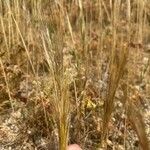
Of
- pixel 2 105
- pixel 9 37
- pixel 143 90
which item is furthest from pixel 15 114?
pixel 143 90

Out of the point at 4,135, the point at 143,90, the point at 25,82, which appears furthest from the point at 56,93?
the point at 143,90

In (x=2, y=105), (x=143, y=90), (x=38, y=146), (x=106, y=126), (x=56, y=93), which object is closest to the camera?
(x=56, y=93)

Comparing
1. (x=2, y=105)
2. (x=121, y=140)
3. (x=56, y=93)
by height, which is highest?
(x=56, y=93)

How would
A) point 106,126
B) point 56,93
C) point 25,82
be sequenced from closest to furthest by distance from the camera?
point 56,93 → point 106,126 → point 25,82

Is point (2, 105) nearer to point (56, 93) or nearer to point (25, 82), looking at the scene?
point (25, 82)

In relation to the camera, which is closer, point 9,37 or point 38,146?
point 38,146

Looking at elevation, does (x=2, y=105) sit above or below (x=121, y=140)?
above
